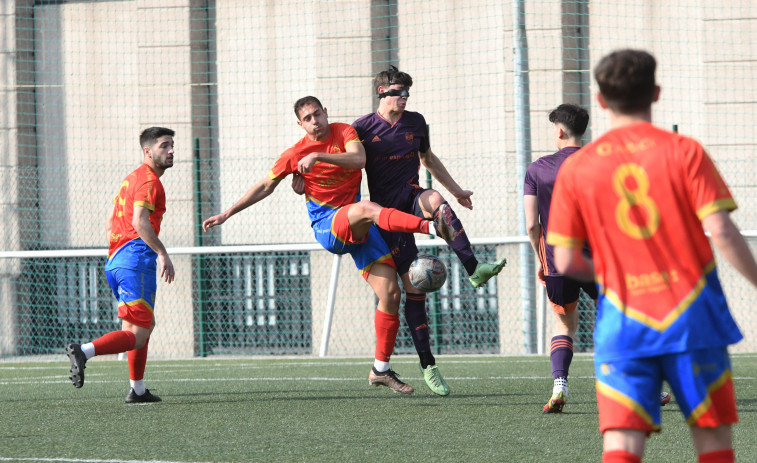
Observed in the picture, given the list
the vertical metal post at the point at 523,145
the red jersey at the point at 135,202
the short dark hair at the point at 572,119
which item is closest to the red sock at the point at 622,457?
the short dark hair at the point at 572,119

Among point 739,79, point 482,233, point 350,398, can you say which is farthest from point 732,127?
point 350,398

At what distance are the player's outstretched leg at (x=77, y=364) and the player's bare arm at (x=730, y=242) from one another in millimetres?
4327

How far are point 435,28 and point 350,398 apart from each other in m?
7.03

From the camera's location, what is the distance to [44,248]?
13484 millimetres

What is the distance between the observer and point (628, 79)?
2.75 meters

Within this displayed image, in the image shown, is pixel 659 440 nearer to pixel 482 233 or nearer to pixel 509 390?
pixel 509 390

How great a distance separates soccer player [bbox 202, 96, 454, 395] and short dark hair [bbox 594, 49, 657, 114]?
3670 millimetres

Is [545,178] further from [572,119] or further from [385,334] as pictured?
[385,334]

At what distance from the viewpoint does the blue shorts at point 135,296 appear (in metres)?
6.61

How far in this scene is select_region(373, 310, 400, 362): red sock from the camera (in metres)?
6.71

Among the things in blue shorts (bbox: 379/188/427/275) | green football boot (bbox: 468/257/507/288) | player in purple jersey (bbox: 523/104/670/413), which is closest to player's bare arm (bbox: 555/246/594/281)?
player in purple jersey (bbox: 523/104/670/413)

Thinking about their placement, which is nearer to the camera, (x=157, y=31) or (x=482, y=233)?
(x=482, y=233)

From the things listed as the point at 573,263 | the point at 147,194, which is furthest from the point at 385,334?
the point at 573,263

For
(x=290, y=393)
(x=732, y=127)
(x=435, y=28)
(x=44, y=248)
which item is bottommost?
(x=290, y=393)
